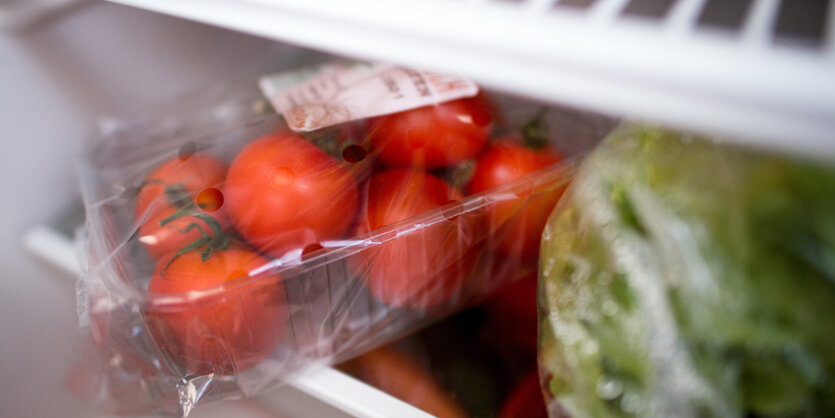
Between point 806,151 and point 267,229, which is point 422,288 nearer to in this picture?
point 267,229

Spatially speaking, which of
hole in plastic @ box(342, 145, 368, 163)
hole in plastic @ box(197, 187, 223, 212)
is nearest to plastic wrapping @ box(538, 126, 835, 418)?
hole in plastic @ box(342, 145, 368, 163)

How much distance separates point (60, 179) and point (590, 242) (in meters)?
0.84

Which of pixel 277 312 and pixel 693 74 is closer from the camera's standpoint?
pixel 693 74

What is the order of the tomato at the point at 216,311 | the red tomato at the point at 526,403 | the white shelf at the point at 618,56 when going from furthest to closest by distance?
the red tomato at the point at 526,403, the tomato at the point at 216,311, the white shelf at the point at 618,56

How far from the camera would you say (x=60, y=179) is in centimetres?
88

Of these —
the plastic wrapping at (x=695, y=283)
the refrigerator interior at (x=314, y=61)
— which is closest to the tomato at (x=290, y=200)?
the refrigerator interior at (x=314, y=61)

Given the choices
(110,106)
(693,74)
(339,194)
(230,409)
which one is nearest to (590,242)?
(693,74)

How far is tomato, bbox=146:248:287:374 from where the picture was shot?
0.54 m

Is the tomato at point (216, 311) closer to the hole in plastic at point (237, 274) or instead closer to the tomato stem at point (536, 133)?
the hole in plastic at point (237, 274)

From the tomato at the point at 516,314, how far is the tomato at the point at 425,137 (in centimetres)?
19

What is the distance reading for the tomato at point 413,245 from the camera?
0.60 m

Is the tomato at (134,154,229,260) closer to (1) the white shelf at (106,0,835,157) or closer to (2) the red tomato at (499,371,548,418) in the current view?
(1) the white shelf at (106,0,835,157)

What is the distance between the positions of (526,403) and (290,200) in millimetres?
374

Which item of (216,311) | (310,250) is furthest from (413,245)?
(216,311)
